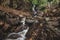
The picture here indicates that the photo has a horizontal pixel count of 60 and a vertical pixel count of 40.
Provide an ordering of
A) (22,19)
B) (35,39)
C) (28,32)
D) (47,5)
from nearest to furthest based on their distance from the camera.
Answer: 1. (35,39)
2. (28,32)
3. (22,19)
4. (47,5)

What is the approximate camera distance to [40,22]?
10.3 feet

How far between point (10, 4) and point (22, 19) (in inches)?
17.5

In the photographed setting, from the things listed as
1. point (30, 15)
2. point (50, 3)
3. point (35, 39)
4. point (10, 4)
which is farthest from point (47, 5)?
point (35, 39)

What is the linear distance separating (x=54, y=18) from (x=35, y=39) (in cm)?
55

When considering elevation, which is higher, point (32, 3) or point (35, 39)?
point (32, 3)

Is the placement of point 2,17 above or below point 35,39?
above

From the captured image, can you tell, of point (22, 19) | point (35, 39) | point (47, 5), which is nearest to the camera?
point (35, 39)

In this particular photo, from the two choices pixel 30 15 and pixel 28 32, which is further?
pixel 30 15

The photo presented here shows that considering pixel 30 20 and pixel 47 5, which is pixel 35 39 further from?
pixel 47 5

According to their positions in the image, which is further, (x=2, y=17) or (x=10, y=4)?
(x=10, y=4)

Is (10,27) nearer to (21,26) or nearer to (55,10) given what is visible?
(21,26)

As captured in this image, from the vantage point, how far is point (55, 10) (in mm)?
3346

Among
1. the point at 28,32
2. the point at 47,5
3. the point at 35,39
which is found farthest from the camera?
the point at 47,5

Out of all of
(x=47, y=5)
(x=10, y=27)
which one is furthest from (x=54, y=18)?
(x=10, y=27)
